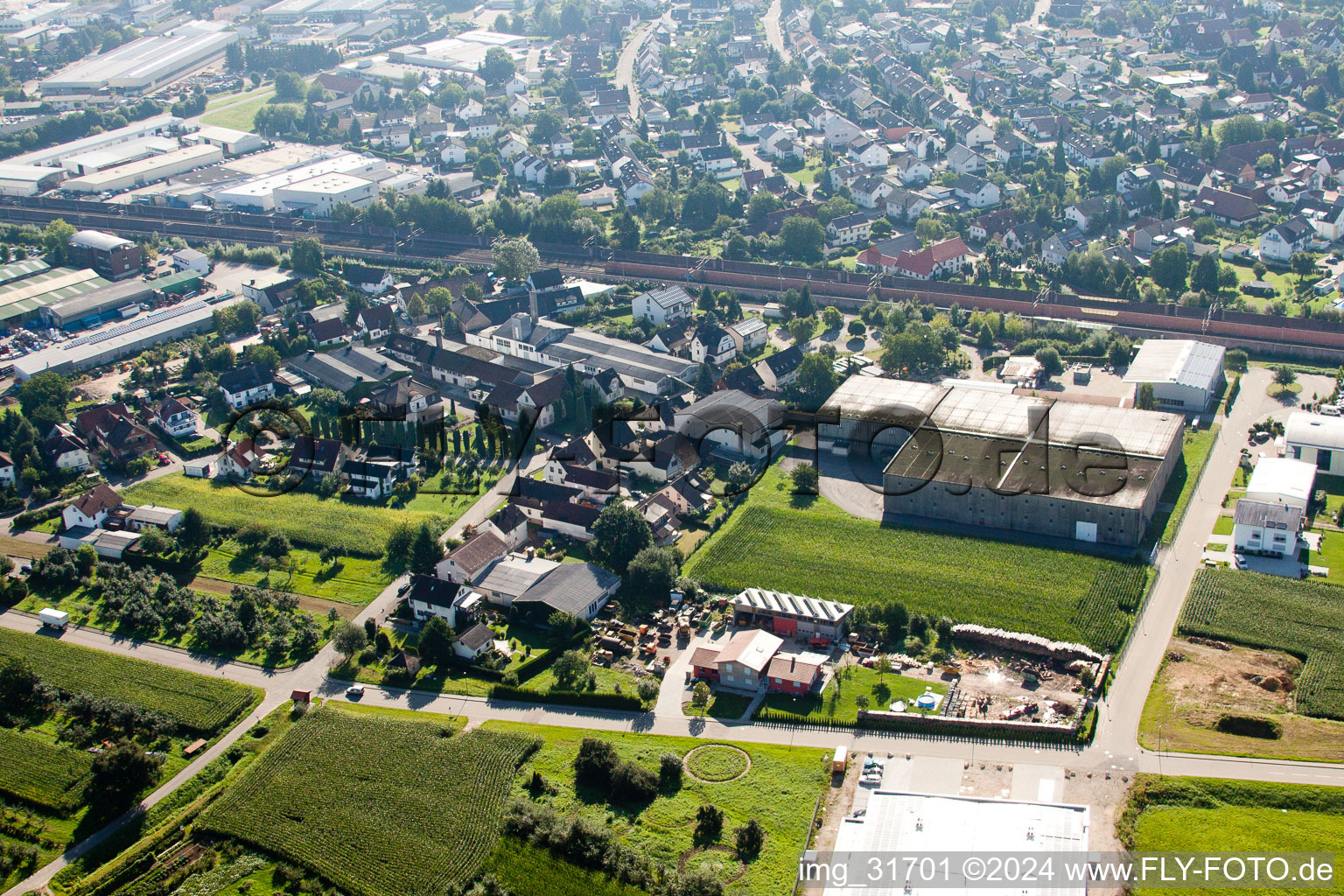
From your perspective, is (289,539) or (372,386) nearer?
(289,539)

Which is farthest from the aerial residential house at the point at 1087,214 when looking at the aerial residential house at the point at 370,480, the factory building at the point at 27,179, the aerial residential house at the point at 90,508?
the factory building at the point at 27,179

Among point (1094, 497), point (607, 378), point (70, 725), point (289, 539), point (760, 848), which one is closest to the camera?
point (760, 848)

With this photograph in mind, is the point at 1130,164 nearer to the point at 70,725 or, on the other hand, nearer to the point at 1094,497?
the point at 1094,497

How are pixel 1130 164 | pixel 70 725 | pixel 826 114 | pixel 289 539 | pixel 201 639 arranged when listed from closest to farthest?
pixel 70 725 → pixel 201 639 → pixel 289 539 → pixel 1130 164 → pixel 826 114

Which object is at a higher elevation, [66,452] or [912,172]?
[912,172]

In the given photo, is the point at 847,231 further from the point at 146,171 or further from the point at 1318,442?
the point at 146,171

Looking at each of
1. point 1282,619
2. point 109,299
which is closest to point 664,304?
point 109,299

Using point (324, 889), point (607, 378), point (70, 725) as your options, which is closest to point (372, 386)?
point (607, 378)
